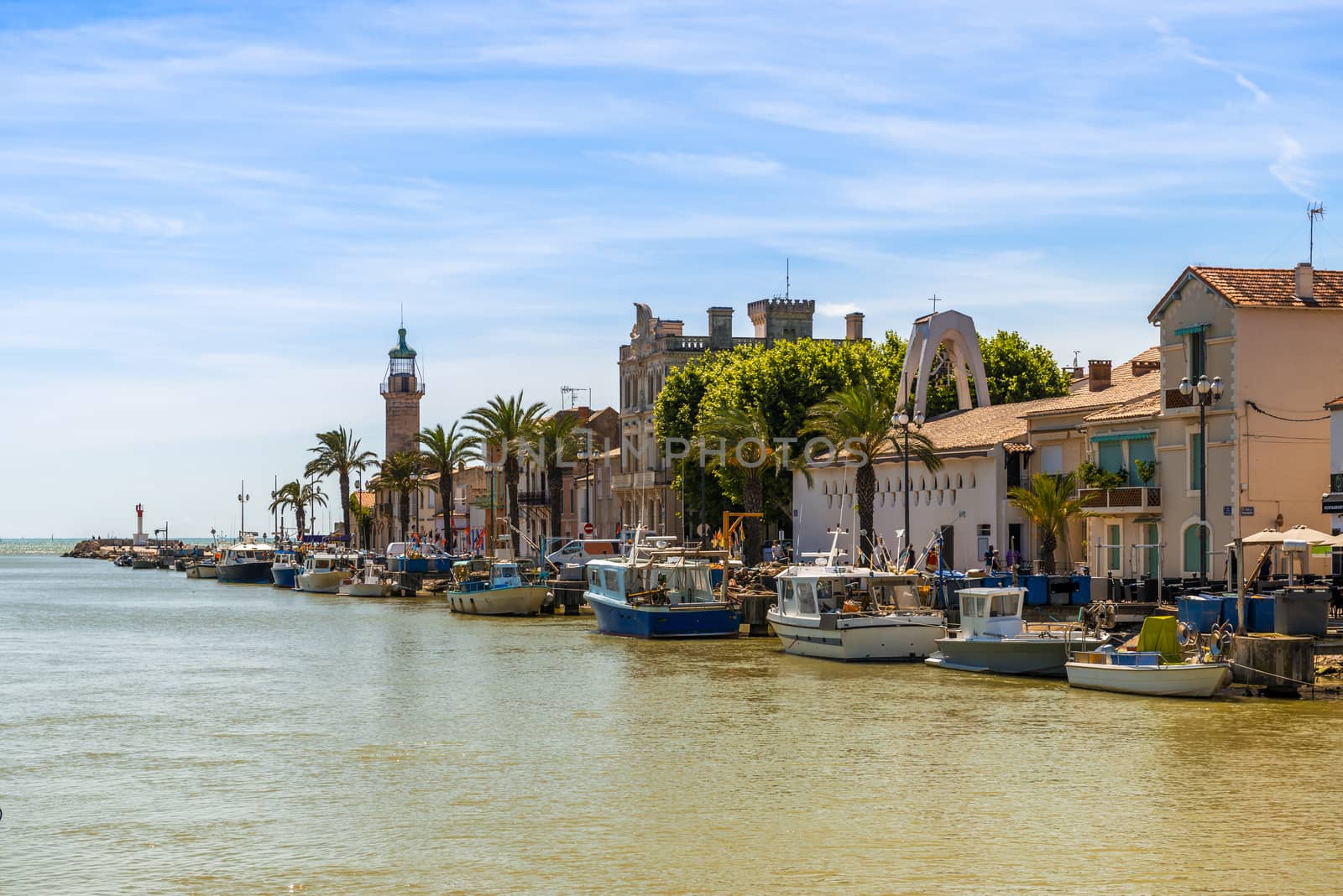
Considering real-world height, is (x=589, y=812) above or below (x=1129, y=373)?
below

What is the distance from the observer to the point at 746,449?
269ft

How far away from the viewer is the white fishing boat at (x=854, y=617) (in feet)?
159

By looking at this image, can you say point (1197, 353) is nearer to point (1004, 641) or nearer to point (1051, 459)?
point (1051, 459)

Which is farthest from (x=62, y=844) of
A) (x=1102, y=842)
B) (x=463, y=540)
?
(x=463, y=540)

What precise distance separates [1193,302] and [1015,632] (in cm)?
1623

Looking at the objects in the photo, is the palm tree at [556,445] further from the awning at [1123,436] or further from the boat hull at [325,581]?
the awning at [1123,436]

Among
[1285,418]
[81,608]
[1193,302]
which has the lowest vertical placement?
[81,608]

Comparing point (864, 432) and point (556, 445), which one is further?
point (556, 445)

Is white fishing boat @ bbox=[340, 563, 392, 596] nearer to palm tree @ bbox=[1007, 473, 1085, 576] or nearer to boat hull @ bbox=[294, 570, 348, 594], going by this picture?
boat hull @ bbox=[294, 570, 348, 594]

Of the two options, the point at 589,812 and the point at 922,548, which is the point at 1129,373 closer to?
the point at 922,548

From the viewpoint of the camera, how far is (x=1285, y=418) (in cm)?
5331

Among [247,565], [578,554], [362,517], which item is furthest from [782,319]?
[362,517]

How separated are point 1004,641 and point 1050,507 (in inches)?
762

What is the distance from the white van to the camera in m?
87.4
